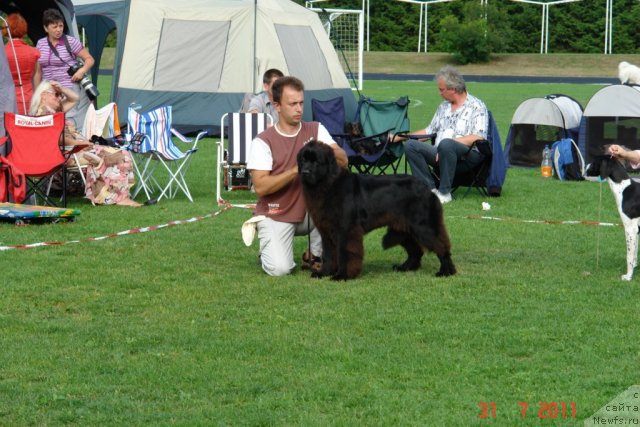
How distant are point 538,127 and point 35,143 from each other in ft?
21.5

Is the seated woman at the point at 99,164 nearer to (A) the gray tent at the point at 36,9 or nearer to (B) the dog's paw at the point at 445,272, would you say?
(A) the gray tent at the point at 36,9

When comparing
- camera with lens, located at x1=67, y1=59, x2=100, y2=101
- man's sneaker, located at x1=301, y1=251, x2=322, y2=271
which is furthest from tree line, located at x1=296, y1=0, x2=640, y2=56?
man's sneaker, located at x1=301, y1=251, x2=322, y2=271

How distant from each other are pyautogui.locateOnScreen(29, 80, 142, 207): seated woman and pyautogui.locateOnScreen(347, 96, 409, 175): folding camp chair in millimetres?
2321

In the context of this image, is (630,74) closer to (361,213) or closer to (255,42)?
(255,42)

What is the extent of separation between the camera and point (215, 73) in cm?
1697

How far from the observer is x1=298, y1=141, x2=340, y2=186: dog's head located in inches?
254

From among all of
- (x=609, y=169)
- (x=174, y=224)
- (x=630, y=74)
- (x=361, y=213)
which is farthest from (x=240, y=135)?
(x=630, y=74)

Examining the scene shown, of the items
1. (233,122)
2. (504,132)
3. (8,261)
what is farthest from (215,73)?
(8,261)

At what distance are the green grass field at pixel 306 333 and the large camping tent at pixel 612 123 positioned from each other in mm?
4444

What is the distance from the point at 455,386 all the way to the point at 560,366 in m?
0.58

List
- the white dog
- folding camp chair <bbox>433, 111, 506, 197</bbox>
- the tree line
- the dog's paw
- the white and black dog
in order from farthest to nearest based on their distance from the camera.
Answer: the tree line < the white dog < folding camp chair <bbox>433, 111, 506, 197</bbox> < the dog's paw < the white and black dog

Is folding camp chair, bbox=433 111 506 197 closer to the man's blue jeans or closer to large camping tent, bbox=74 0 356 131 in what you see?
the man's blue jeans

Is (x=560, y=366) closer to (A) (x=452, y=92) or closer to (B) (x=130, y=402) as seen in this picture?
(B) (x=130, y=402)

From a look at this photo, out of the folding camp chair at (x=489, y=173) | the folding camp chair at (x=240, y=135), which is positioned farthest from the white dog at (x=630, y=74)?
the folding camp chair at (x=240, y=135)
